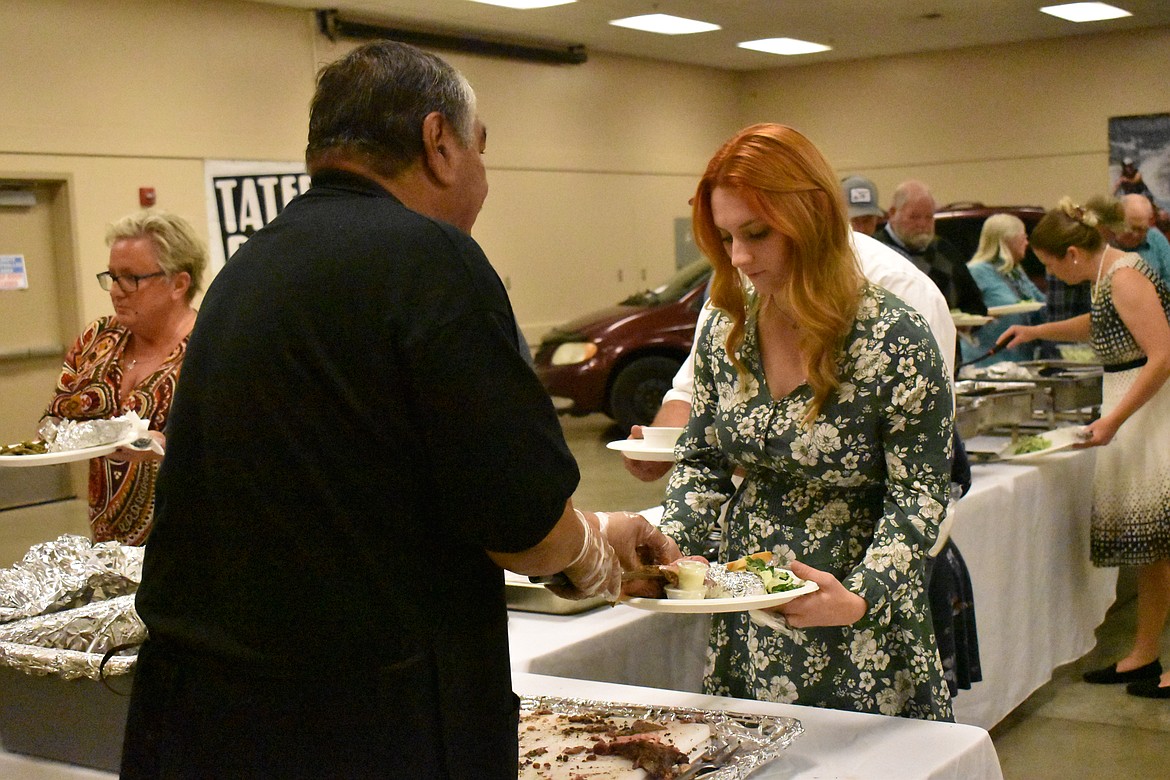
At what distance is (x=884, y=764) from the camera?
1.58 metres

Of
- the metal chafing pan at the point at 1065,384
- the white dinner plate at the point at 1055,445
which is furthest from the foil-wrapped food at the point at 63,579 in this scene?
the metal chafing pan at the point at 1065,384

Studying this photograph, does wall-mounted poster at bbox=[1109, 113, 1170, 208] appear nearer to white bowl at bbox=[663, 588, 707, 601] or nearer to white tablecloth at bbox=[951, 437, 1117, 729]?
white tablecloth at bbox=[951, 437, 1117, 729]

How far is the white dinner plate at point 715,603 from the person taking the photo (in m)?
1.51

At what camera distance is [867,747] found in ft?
5.37

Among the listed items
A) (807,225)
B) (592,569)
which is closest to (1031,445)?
(807,225)

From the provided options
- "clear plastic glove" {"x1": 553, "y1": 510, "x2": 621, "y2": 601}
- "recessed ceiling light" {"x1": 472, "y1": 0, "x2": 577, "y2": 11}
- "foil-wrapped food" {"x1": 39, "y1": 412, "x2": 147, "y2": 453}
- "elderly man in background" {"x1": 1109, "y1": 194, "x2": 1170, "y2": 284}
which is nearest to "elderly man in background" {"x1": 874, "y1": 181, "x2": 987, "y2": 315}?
"elderly man in background" {"x1": 1109, "y1": 194, "x2": 1170, "y2": 284}

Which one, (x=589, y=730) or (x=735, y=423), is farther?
(x=735, y=423)

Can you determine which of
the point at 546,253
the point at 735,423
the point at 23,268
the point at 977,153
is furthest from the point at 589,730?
the point at 977,153

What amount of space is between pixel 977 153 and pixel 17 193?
983cm

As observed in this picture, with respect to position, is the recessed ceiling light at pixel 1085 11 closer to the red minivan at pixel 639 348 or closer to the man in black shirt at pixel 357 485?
the red minivan at pixel 639 348

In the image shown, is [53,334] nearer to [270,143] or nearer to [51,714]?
[270,143]

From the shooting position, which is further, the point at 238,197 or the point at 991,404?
the point at 238,197

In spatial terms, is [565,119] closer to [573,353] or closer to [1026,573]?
[573,353]

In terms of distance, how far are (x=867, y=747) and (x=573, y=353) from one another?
746cm
